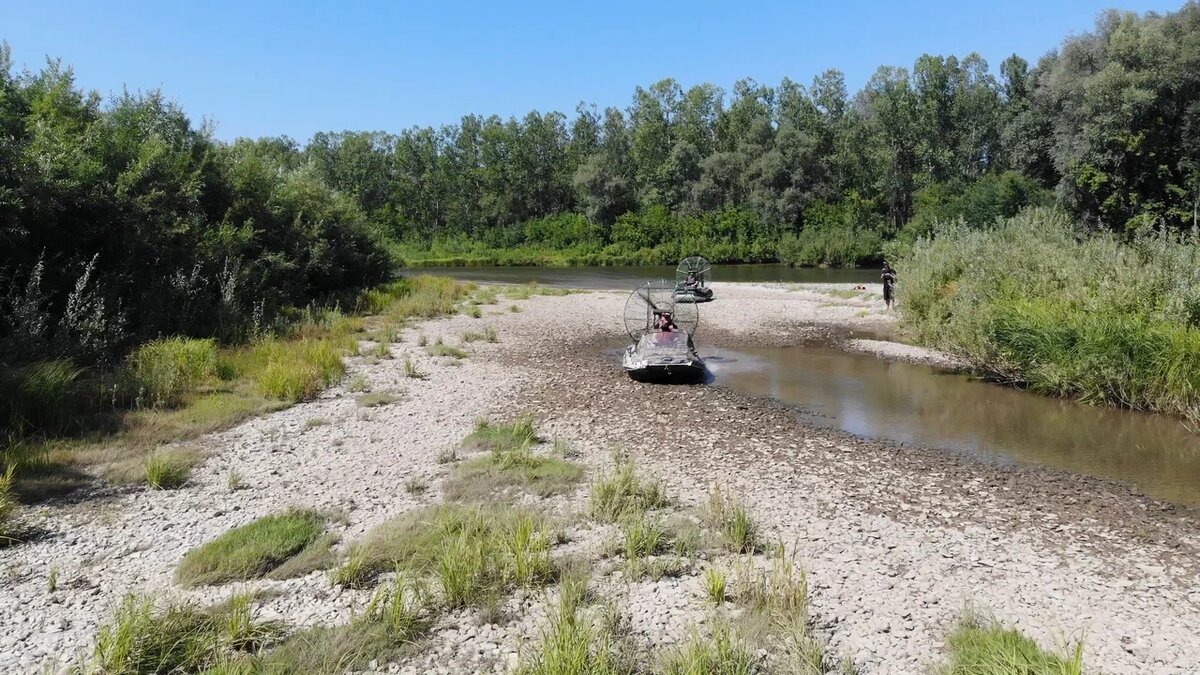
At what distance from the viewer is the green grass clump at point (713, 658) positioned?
535 centimetres

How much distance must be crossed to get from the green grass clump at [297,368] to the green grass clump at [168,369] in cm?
112

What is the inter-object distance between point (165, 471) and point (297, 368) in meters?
6.19

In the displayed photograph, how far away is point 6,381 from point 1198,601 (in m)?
15.7

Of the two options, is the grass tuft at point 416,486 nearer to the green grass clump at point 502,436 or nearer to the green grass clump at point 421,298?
the green grass clump at point 502,436

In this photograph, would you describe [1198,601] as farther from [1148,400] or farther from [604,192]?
[604,192]

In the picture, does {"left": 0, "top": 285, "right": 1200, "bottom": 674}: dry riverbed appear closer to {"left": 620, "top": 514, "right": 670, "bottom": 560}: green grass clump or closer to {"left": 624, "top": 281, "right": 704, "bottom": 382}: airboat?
{"left": 620, "top": 514, "right": 670, "bottom": 560}: green grass clump

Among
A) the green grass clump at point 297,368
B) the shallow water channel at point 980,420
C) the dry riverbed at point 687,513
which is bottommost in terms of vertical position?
the shallow water channel at point 980,420

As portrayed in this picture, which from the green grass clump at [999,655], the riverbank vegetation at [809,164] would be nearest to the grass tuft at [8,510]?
the green grass clump at [999,655]

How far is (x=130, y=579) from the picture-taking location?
679cm

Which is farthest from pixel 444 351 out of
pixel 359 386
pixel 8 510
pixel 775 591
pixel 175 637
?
pixel 775 591

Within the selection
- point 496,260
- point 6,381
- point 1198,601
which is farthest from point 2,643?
point 496,260

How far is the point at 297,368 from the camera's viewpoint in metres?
15.4

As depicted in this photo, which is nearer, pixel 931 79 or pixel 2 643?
pixel 2 643

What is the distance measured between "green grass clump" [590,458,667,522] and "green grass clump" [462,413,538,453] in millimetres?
2486
